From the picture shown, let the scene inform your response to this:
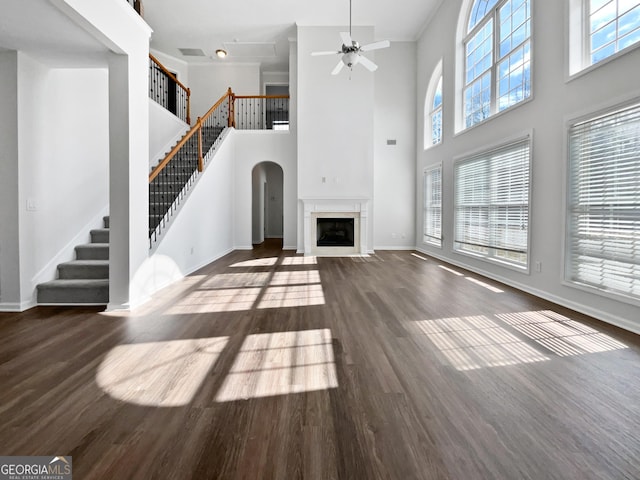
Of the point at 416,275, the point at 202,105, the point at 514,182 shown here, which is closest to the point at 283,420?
the point at 416,275

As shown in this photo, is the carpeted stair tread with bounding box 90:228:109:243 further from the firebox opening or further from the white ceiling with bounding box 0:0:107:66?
the firebox opening

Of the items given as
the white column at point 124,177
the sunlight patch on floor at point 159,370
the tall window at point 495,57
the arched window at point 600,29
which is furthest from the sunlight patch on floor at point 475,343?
the tall window at point 495,57

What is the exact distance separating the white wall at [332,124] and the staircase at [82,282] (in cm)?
481

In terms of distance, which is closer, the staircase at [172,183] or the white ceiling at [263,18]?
the staircase at [172,183]

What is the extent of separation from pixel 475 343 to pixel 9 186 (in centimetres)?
457

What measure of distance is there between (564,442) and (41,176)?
4.86 metres

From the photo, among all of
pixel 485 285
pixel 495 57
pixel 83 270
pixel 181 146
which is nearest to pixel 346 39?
pixel 495 57

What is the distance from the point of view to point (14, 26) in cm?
274

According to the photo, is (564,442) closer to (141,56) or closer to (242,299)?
(242,299)

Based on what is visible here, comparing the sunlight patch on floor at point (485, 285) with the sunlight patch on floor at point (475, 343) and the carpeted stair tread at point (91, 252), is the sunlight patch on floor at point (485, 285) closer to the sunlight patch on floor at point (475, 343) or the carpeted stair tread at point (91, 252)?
the sunlight patch on floor at point (475, 343)

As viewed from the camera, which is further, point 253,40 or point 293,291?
point 253,40

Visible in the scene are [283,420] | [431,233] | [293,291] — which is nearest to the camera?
[283,420]

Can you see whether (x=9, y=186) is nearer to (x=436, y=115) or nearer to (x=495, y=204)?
(x=495, y=204)

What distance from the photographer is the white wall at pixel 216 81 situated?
1028cm
